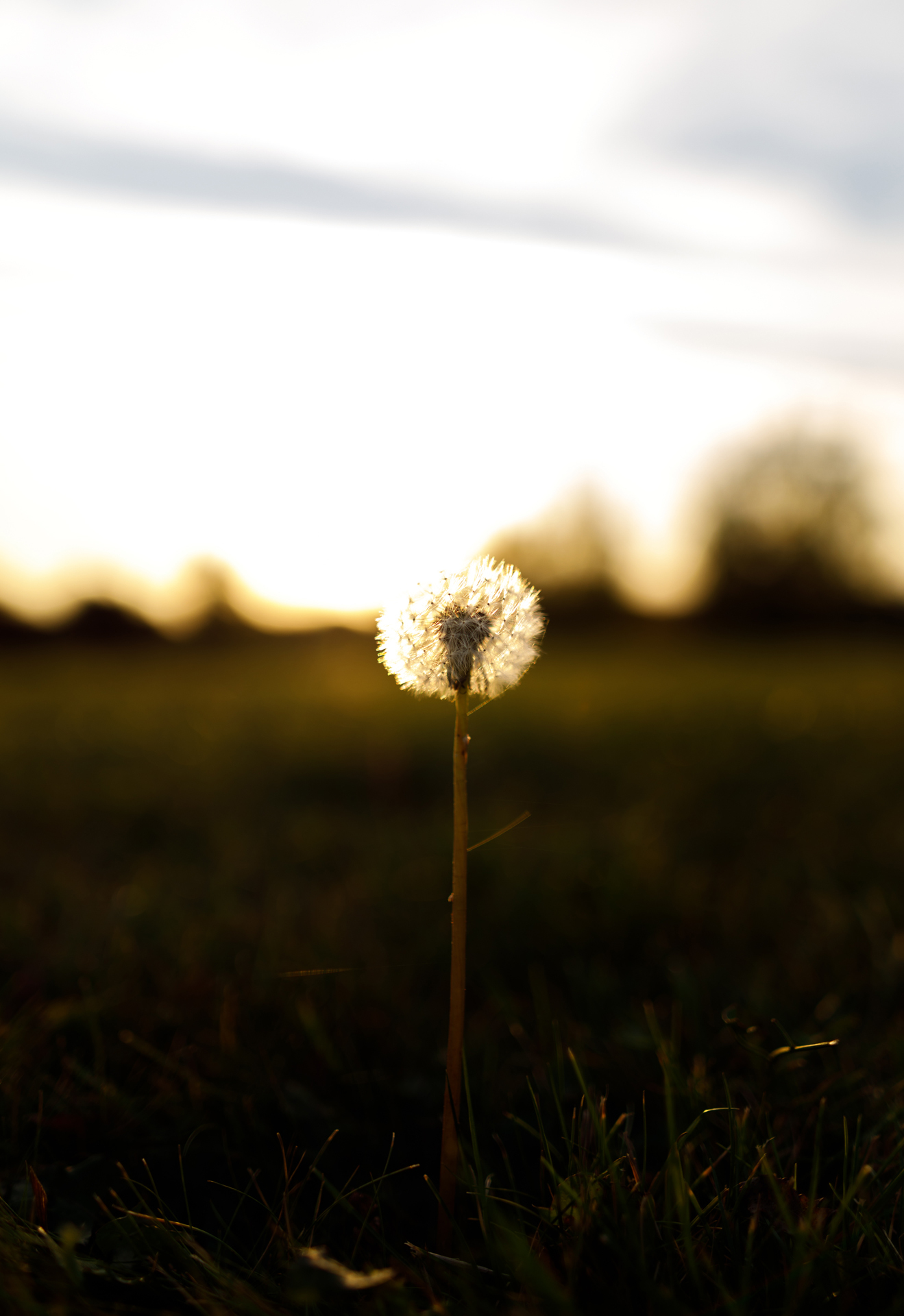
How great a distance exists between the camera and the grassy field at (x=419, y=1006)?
4.24 ft

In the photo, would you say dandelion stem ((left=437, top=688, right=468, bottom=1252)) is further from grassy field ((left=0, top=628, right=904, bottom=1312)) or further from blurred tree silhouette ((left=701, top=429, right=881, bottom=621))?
blurred tree silhouette ((left=701, top=429, right=881, bottom=621))

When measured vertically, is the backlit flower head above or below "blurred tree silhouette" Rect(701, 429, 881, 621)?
below

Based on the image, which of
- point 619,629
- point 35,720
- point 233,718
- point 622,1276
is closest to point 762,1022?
point 622,1276

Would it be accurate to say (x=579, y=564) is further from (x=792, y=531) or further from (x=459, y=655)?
(x=459, y=655)

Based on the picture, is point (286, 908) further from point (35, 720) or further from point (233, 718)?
point (35, 720)

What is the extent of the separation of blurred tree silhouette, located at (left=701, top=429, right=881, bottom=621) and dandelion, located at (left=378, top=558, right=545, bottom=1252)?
89.4ft

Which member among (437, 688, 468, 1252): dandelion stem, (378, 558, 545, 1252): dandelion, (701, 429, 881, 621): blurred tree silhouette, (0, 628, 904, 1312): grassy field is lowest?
(0, 628, 904, 1312): grassy field

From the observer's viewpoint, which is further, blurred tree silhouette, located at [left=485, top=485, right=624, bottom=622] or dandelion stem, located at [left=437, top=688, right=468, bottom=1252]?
blurred tree silhouette, located at [left=485, top=485, right=624, bottom=622]

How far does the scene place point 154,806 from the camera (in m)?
4.95

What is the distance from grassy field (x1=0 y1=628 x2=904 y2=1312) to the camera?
1.29 metres

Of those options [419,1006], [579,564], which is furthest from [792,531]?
[419,1006]

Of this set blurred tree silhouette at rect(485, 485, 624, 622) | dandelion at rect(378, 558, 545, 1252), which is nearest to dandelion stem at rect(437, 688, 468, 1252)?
dandelion at rect(378, 558, 545, 1252)

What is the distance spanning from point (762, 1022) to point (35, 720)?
7565 mm

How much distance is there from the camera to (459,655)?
136cm
